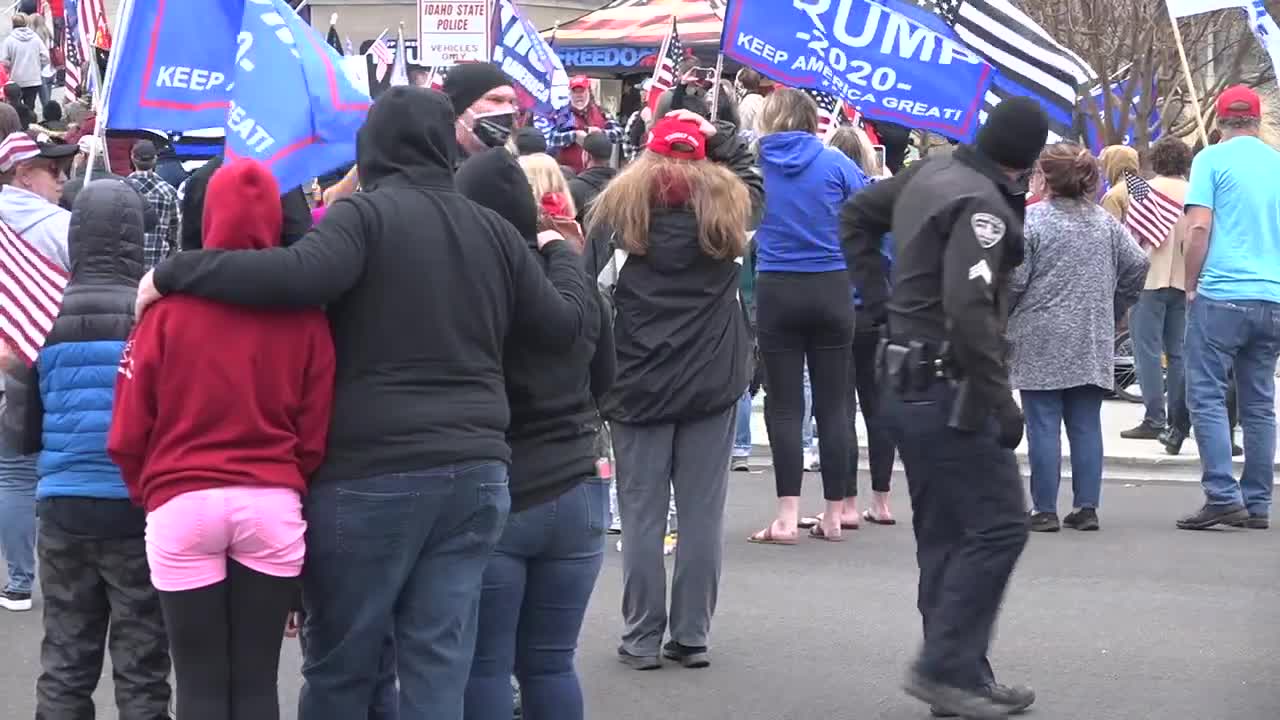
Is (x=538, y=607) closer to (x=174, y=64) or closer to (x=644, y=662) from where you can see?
(x=644, y=662)

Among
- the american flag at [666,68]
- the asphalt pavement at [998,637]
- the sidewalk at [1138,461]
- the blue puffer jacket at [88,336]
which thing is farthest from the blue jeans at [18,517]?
the american flag at [666,68]

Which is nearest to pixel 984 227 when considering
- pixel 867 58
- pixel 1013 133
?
pixel 1013 133

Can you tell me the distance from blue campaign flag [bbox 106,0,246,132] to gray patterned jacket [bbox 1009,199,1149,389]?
14.6ft

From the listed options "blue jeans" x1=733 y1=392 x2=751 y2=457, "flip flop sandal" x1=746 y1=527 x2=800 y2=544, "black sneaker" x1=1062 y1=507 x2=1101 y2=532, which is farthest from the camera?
"blue jeans" x1=733 y1=392 x2=751 y2=457

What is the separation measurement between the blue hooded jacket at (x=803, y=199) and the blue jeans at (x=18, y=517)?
3.37m

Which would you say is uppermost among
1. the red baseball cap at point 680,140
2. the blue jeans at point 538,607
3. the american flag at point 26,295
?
the red baseball cap at point 680,140

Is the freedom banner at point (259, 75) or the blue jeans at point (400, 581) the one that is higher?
the freedom banner at point (259, 75)

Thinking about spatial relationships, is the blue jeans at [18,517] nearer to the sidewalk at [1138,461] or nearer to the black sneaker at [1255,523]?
the black sneaker at [1255,523]

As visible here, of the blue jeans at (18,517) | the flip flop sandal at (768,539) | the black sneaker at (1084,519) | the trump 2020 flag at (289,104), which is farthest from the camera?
the black sneaker at (1084,519)

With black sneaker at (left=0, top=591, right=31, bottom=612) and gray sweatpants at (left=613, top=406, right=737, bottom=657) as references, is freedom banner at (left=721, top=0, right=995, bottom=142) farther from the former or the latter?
black sneaker at (left=0, top=591, right=31, bottom=612)

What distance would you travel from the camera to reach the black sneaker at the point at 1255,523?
10047 mm

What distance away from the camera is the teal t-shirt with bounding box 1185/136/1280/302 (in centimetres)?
988

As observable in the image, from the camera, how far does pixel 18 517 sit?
8.16 metres

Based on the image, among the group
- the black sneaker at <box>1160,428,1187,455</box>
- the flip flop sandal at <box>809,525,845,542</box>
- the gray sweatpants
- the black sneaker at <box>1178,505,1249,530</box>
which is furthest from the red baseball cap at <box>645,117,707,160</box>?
the black sneaker at <box>1160,428,1187,455</box>
